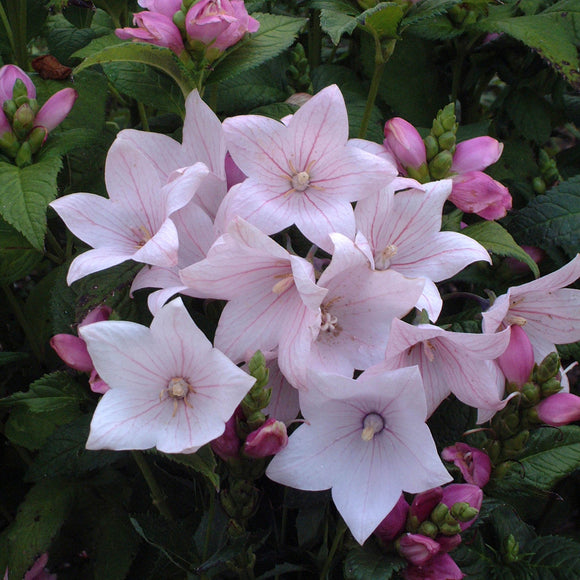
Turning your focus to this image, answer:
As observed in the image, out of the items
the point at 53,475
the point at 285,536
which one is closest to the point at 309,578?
the point at 285,536

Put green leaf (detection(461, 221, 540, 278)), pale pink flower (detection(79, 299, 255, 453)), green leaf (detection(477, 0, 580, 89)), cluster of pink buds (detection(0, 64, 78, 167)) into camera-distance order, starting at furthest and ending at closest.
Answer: green leaf (detection(477, 0, 580, 89)) < cluster of pink buds (detection(0, 64, 78, 167)) < green leaf (detection(461, 221, 540, 278)) < pale pink flower (detection(79, 299, 255, 453))

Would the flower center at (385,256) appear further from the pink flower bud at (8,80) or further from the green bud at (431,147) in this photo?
the pink flower bud at (8,80)

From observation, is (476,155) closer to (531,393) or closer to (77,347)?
(531,393)

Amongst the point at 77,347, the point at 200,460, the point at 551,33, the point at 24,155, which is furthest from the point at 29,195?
the point at 551,33

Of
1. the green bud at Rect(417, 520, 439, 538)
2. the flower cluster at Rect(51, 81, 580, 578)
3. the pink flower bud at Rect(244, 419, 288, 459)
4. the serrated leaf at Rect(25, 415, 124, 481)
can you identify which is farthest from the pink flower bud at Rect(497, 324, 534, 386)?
the serrated leaf at Rect(25, 415, 124, 481)

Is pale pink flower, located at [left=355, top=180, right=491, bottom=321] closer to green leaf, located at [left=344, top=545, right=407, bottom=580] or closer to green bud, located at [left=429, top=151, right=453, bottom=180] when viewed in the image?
green bud, located at [left=429, top=151, right=453, bottom=180]

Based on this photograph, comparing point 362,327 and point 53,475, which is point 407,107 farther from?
point 53,475
